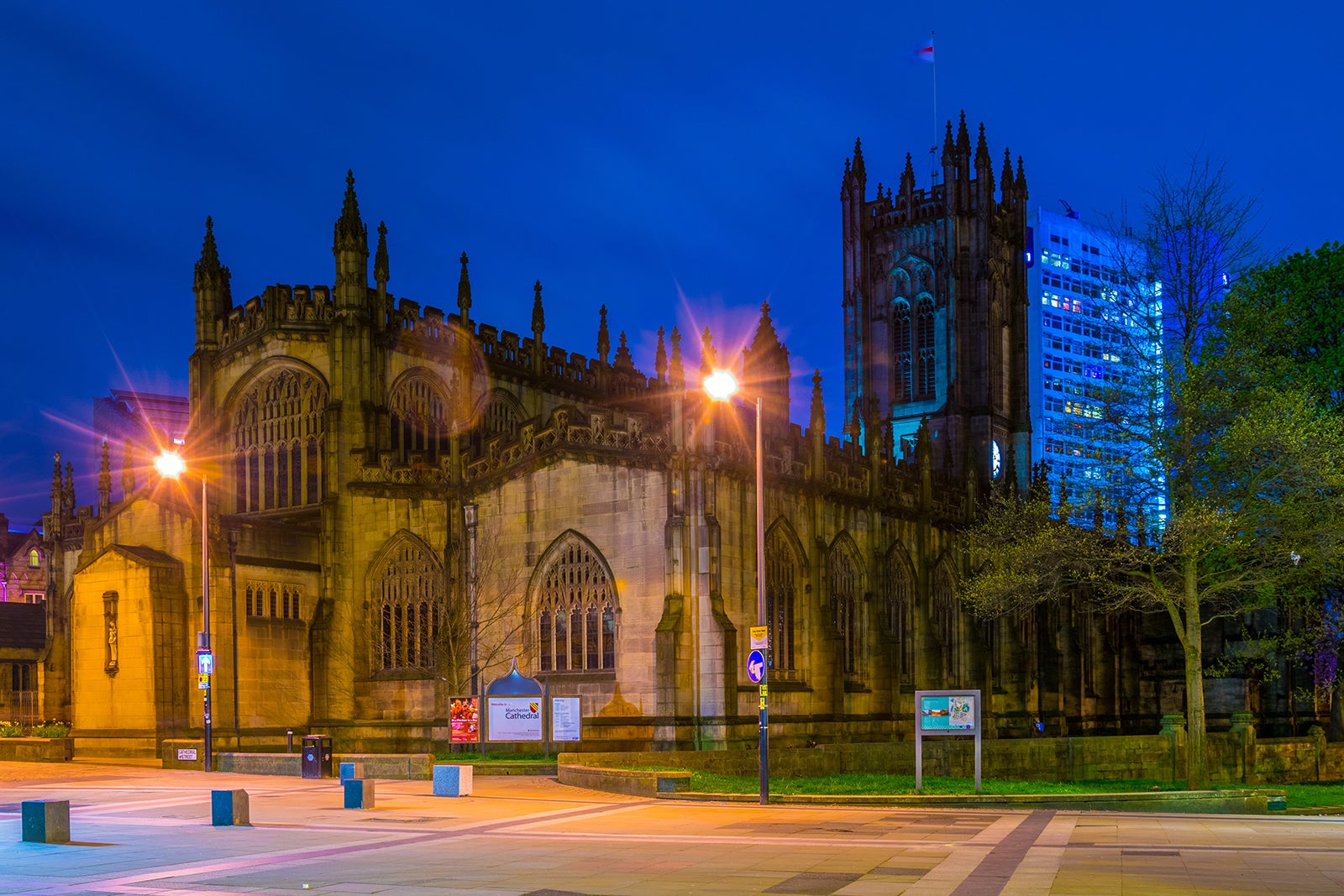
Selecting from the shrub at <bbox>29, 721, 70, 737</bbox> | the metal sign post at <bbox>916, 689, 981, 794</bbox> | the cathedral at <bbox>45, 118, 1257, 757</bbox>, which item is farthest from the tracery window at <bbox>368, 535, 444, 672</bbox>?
the metal sign post at <bbox>916, 689, 981, 794</bbox>

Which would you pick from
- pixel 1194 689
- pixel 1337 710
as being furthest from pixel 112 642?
pixel 1337 710

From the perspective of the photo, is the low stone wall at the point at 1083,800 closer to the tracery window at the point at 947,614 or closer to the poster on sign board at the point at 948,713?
the poster on sign board at the point at 948,713

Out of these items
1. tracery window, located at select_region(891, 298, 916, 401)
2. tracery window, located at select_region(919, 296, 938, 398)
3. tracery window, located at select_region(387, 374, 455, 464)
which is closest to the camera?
tracery window, located at select_region(387, 374, 455, 464)

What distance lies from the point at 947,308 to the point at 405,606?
51.0 metres

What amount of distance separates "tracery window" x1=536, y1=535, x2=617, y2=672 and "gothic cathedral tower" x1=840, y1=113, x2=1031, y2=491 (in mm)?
45410

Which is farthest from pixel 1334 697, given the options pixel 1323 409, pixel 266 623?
pixel 266 623

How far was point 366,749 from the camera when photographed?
158 ft

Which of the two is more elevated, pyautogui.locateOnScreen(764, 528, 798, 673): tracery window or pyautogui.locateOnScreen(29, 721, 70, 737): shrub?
pyautogui.locateOnScreen(764, 528, 798, 673): tracery window

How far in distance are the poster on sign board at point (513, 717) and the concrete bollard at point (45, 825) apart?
17426 mm

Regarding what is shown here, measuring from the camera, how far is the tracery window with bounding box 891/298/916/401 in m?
92.8

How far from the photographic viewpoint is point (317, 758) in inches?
Result: 1393

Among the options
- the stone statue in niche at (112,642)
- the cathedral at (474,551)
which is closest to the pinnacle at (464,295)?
the cathedral at (474,551)

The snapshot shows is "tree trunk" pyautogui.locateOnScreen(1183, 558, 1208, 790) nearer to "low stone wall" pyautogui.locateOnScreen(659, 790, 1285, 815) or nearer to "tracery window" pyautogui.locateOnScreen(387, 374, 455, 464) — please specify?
"low stone wall" pyautogui.locateOnScreen(659, 790, 1285, 815)

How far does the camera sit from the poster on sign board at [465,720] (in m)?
37.7
